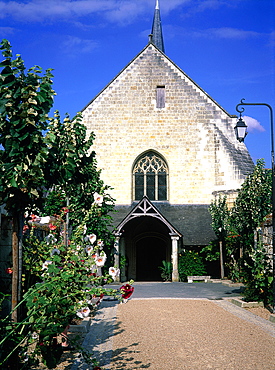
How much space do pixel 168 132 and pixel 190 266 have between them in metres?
6.37

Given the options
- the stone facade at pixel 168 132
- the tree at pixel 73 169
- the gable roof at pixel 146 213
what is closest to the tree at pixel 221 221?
the gable roof at pixel 146 213

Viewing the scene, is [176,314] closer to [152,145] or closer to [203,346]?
[203,346]

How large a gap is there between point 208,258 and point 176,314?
8628mm

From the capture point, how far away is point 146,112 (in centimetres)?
2019

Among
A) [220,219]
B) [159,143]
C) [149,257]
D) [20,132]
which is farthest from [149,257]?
[20,132]

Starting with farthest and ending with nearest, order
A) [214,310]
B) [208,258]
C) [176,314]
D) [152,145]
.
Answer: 1. [152,145]
2. [208,258]
3. [214,310]
4. [176,314]

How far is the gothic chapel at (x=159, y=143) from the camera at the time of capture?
65.2 ft

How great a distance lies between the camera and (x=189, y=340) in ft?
22.4

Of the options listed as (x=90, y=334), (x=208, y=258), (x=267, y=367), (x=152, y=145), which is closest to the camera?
(x=267, y=367)

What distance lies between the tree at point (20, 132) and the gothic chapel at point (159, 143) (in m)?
15.6

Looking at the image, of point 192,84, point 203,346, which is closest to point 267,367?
point 203,346

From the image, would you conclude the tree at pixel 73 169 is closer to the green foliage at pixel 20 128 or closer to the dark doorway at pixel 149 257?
the green foliage at pixel 20 128

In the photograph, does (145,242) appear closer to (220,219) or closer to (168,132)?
(168,132)

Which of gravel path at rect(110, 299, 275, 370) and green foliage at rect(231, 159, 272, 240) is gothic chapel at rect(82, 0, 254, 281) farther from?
gravel path at rect(110, 299, 275, 370)
